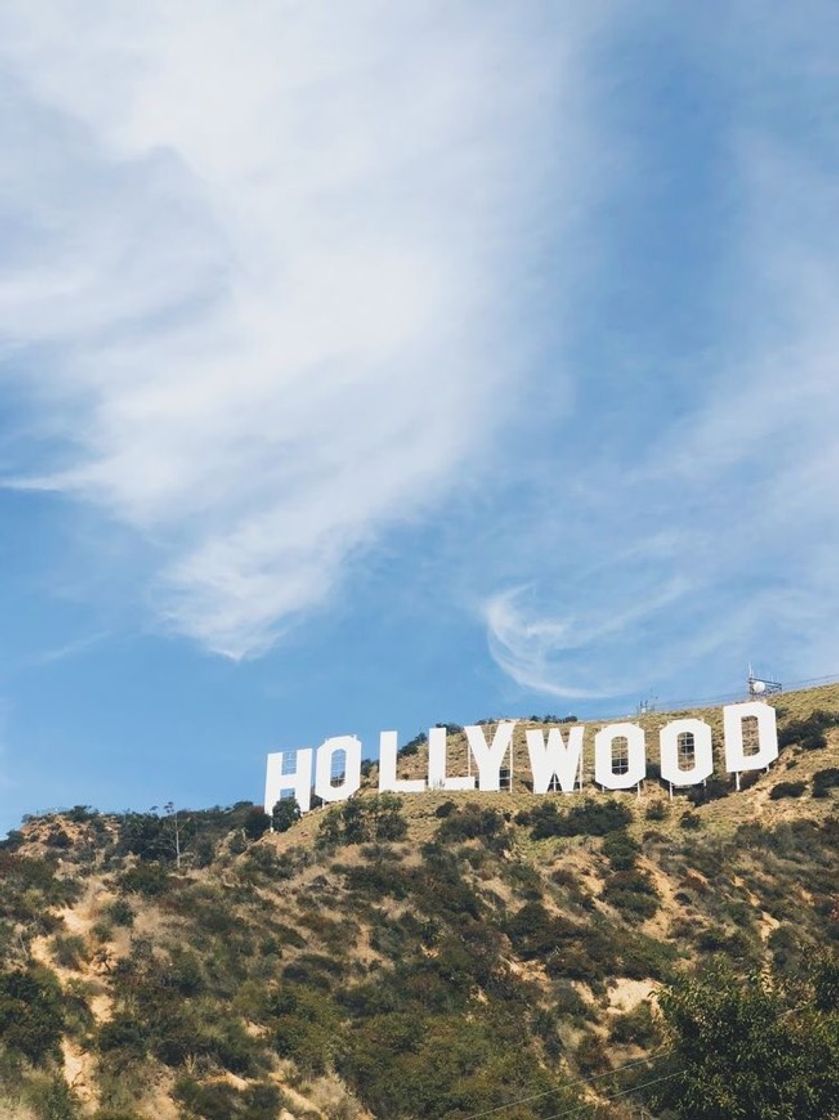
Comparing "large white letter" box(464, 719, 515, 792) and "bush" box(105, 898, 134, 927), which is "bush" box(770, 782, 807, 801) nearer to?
"large white letter" box(464, 719, 515, 792)

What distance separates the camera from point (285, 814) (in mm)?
101312

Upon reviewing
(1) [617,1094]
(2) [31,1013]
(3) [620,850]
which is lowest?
(1) [617,1094]

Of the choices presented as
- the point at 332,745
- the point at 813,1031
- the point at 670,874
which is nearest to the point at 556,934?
the point at 670,874

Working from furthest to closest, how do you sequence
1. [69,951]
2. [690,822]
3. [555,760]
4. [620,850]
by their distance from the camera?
1. [555,760]
2. [690,822]
3. [620,850]
4. [69,951]

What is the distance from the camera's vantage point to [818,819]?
8612 centimetres

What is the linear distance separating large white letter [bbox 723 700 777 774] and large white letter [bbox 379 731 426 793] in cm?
2116

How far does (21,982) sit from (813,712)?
65077mm

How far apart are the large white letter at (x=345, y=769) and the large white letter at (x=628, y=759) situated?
16.5 m

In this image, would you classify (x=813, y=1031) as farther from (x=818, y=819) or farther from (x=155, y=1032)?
(x=818, y=819)

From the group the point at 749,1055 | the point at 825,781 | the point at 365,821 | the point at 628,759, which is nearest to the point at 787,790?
the point at 825,781

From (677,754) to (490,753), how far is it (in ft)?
41.3

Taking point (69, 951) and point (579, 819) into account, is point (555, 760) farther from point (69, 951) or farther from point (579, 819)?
point (69, 951)

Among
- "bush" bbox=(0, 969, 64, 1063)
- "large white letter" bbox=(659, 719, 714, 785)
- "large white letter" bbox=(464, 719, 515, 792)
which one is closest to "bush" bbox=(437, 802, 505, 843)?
"large white letter" bbox=(464, 719, 515, 792)

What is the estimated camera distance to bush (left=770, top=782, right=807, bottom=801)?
90.2 metres
